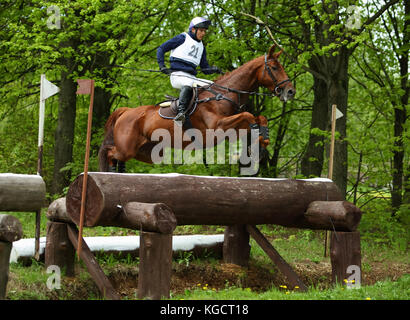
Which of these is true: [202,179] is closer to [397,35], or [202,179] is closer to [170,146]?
[170,146]

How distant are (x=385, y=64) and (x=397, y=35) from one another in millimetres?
1141

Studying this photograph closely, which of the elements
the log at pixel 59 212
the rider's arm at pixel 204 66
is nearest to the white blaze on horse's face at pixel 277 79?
the rider's arm at pixel 204 66

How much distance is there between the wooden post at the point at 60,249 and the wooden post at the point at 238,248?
7.80 feet

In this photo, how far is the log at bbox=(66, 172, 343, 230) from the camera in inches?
225

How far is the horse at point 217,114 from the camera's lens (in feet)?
23.6

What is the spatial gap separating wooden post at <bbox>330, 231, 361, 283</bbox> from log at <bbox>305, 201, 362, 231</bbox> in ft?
0.32

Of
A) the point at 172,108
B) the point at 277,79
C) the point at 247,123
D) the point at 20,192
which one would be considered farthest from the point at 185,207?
the point at 277,79

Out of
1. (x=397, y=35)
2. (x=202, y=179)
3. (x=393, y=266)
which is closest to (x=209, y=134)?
(x=202, y=179)

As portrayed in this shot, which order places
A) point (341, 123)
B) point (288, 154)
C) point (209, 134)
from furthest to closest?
point (288, 154) < point (341, 123) < point (209, 134)

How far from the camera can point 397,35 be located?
12.5 metres

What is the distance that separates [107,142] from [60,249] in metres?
2.16
